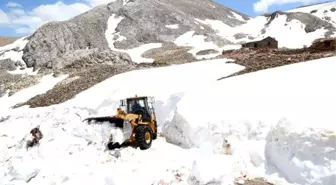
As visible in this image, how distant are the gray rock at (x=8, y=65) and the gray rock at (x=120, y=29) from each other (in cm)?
304

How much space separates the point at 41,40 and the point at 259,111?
293 ft

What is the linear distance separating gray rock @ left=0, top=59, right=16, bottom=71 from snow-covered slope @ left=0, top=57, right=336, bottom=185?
245 feet

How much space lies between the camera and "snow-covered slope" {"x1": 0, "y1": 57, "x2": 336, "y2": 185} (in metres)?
10.4

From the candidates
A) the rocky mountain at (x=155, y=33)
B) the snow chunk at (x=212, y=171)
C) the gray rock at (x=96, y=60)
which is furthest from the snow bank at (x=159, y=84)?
the rocky mountain at (x=155, y=33)

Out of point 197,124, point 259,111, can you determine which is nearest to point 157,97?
point 197,124

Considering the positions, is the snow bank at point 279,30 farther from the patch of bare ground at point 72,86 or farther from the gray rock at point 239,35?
the patch of bare ground at point 72,86

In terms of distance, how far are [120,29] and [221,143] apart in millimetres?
103670

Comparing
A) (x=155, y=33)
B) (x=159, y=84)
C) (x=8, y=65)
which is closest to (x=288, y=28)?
(x=155, y=33)

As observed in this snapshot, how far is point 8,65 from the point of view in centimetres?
8850

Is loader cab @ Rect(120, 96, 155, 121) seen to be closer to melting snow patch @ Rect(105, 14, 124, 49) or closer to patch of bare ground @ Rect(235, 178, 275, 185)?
patch of bare ground @ Rect(235, 178, 275, 185)

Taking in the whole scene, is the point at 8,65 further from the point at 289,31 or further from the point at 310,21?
the point at 310,21

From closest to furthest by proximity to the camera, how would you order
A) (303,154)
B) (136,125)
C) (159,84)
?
(303,154), (136,125), (159,84)

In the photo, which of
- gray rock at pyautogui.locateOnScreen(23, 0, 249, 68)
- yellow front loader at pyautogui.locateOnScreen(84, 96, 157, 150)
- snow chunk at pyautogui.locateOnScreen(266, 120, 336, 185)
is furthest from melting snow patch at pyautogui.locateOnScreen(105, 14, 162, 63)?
snow chunk at pyautogui.locateOnScreen(266, 120, 336, 185)

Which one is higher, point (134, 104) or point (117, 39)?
point (117, 39)
